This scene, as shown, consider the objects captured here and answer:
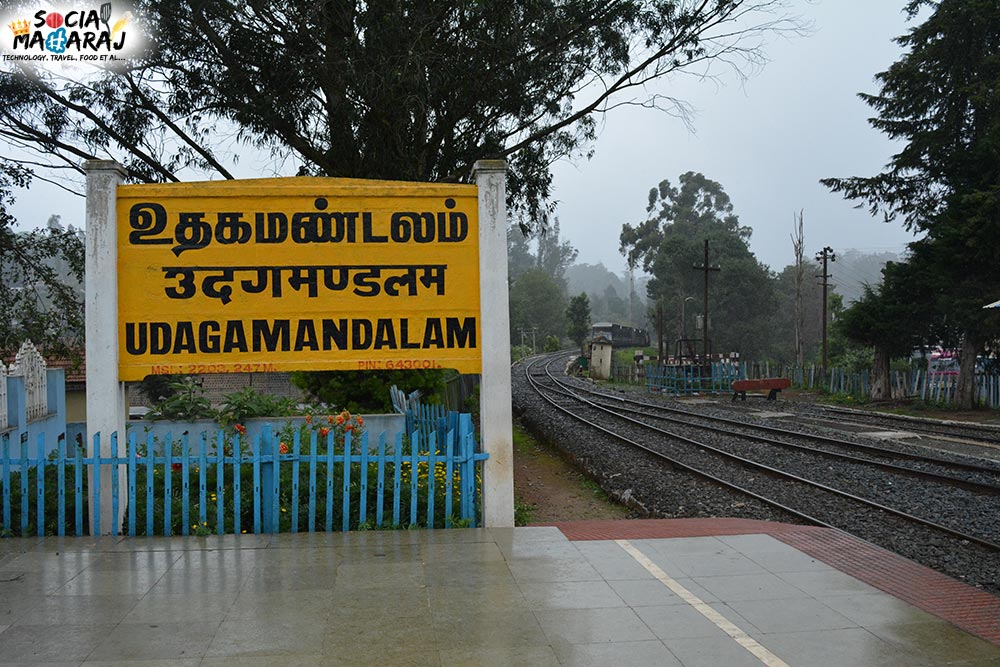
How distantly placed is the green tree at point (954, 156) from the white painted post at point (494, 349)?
76.8ft

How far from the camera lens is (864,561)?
665cm

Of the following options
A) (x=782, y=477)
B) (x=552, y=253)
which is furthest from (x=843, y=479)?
(x=552, y=253)

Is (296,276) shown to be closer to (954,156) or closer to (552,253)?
Answer: (954,156)

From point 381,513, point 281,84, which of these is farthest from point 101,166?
point 281,84

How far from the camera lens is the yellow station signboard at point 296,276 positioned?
24.5ft

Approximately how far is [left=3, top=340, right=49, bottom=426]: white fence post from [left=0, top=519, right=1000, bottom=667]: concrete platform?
18.0 feet

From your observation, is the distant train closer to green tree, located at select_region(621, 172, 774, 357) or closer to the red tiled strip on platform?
green tree, located at select_region(621, 172, 774, 357)

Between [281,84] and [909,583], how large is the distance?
13634 millimetres

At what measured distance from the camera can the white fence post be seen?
11.5 meters

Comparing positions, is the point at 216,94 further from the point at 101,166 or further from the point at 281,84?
the point at 101,166

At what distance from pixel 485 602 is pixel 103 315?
4.26 m

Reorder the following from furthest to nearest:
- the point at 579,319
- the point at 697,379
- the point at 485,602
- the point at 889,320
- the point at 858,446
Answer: the point at 579,319 → the point at 697,379 → the point at 889,320 → the point at 858,446 → the point at 485,602

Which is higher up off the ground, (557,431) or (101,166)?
(101,166)

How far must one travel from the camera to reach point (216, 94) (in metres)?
16.8
